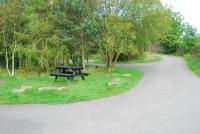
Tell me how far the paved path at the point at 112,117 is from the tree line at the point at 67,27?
8.44 metres

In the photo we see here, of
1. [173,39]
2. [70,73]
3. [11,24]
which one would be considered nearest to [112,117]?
[70,73]

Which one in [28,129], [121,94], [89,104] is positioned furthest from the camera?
[121,94]

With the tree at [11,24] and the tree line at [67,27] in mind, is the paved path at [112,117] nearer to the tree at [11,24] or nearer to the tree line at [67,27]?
the tree line at [67,27]

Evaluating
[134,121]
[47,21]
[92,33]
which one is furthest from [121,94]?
[47,21]

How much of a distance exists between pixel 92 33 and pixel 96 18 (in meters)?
0.96

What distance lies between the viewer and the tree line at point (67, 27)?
1616cm

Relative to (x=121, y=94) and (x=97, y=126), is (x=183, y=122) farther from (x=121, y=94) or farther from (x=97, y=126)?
(x=121, y=94)

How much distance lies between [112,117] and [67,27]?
1094 cm

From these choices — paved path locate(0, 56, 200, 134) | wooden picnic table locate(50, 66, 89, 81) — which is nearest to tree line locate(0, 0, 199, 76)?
wooden picnic table locate(50, 66, 89, 81)

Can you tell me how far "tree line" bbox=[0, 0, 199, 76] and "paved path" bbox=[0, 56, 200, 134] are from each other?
844 cm

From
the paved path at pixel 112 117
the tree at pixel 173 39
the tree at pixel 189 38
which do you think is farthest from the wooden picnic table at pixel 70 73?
the tree at pixel 173 39

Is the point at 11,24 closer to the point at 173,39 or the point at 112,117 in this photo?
the point at 112,117

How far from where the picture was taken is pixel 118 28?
1700 cm

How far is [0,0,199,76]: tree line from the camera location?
16156 millimetres
